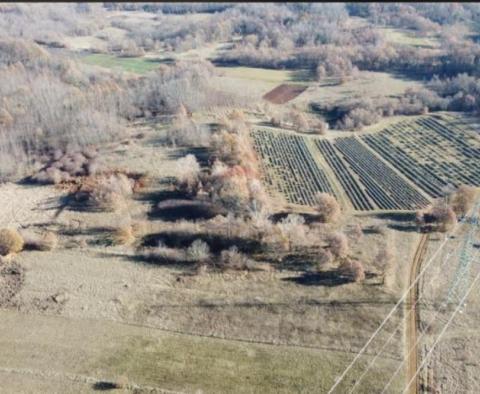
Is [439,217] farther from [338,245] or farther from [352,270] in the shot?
[352,270]

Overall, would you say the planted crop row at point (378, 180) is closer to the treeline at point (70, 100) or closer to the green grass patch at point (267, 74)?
the treeline at point (70, 100)

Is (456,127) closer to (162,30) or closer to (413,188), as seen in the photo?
(413,188)

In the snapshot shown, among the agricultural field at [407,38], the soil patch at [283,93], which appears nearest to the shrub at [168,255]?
the soil patch at [283,93]

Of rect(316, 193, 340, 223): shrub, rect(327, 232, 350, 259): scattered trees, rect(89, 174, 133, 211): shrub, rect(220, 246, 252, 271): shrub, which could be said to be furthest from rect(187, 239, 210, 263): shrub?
rect(316, 193, 340, 223): shrub

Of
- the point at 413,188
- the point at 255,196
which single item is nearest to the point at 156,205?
the point at 255,196

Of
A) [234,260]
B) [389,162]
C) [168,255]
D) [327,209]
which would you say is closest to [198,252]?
[168,255]

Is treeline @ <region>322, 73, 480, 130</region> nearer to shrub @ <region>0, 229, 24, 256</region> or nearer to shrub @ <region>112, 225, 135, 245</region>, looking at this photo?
shrub @ <region>112, 225, 135, 245</region>
